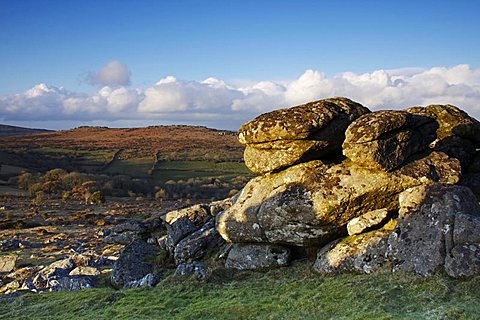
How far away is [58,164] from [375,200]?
104m

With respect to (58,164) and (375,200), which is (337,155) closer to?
(375,200)

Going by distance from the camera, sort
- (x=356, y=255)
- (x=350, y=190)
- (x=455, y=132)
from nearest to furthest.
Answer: (x=356, y=255), (x=350, y=190), (x=455, y=132)

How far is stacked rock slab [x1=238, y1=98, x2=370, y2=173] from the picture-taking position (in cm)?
1906

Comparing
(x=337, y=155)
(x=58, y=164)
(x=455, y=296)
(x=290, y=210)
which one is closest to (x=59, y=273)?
(x=290, y=210)

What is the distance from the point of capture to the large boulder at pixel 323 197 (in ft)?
58.7

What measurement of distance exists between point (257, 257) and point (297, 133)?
5.55 metres

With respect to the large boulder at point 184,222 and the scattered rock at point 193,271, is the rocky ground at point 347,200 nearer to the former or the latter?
the scattered rock at point 193,271

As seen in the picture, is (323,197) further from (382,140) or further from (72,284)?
(72,284)

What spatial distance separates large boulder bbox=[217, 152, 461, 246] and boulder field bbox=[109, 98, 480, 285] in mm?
41

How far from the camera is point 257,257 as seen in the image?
19.4 m

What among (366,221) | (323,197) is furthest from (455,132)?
(323,197)

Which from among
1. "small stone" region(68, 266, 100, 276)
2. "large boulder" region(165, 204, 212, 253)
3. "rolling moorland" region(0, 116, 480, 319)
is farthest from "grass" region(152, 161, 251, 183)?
"small stone" region(68, 266, 100, 276)

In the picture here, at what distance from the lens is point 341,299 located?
539 inches

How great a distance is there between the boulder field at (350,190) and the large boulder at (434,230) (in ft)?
0.12
